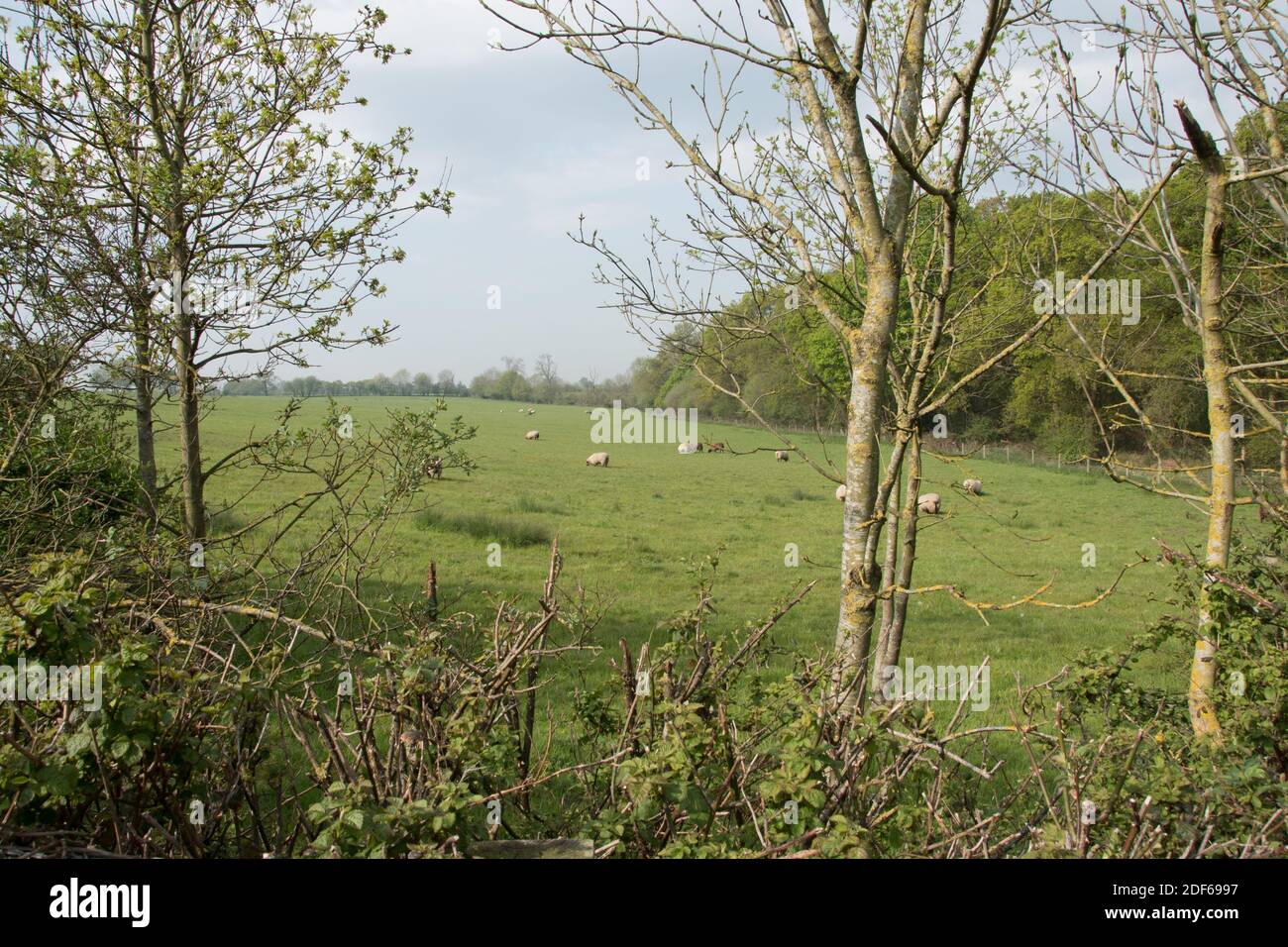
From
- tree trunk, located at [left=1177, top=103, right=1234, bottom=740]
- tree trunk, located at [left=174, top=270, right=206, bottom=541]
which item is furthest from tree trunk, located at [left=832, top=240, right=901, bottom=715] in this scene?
tree trunk, located at [left=174, top=270, right=206, bottom=541]

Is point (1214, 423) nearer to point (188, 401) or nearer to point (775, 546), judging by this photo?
point (188, 401)

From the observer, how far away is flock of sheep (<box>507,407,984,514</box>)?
5715 mm

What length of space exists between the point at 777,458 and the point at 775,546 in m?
16.1

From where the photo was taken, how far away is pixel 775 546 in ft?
63.2

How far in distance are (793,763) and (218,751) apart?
71.3 inches

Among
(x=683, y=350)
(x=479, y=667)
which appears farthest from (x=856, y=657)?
(x=683, y=350)

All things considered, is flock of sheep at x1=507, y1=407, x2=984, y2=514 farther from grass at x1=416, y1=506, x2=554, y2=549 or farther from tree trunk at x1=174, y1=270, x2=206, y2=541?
grass at x1=416, y1=506, x2=554, y2=549

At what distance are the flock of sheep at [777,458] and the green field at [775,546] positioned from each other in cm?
60

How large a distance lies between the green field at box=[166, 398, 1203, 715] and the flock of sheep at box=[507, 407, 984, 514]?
60 cm

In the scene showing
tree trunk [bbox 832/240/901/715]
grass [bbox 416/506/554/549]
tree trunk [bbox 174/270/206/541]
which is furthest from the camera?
grass [bbox 416/506/554/549]

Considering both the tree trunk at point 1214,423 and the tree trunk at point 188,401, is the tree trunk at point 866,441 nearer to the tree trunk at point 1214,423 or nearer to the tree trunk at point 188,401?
the tree trunk at point 1214,423

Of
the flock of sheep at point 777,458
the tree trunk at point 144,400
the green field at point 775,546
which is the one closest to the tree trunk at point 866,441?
the flock of sheep at point 777,458

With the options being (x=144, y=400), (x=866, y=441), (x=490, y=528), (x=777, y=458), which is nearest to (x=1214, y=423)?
(x=866, y=441)

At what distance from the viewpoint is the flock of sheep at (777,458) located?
18.8ft
